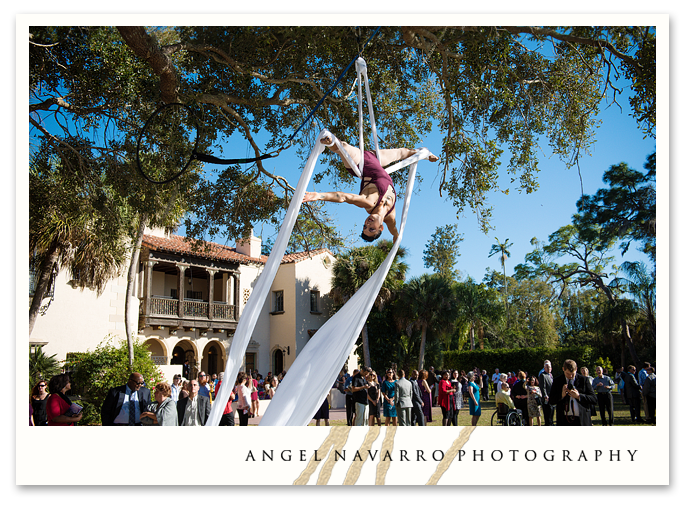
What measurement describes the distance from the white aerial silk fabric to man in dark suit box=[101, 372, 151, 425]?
99.0 inches

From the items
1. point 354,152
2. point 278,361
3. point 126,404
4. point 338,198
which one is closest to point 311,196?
point 338,198

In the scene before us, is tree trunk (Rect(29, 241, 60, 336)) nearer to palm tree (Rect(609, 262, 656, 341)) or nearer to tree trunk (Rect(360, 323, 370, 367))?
tree trunk (Rect(360, 323, 370, 367))

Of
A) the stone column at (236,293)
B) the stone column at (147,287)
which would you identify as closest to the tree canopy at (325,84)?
the stone column at (147,287)

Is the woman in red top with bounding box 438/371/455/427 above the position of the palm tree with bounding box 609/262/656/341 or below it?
below

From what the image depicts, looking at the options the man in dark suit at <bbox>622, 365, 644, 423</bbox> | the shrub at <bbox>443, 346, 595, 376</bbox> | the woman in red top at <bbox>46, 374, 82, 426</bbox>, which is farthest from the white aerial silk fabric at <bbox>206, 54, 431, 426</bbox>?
the shrub at <bbox>443, 346, 595, 376</bbox>

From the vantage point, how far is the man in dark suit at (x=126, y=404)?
5.24 m

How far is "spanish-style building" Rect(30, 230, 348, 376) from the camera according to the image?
13617 millimetres

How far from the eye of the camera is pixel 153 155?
6734 millimetres

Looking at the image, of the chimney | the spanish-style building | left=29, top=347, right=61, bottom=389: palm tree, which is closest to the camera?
left=29, top=347, right=61, bottom=389: palm tree
